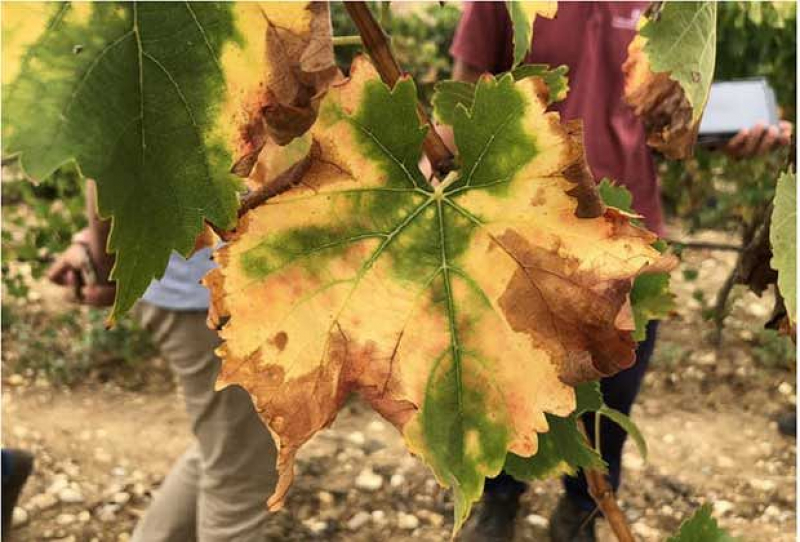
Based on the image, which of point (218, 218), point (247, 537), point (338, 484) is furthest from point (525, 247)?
point (338, 484)

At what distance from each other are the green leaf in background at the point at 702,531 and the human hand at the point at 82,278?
3.73ft

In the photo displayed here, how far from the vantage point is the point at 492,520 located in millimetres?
2496

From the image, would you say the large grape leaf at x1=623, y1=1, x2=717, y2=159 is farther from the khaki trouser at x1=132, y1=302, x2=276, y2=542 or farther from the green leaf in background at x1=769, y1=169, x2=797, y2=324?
the khaki trouser at x1=132, y1=302, x2=276, y2=542

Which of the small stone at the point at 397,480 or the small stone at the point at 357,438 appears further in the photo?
the small stone at the point at 357,438

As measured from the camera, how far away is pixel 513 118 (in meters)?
0.49

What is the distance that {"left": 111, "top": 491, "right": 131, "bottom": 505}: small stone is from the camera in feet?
9.27

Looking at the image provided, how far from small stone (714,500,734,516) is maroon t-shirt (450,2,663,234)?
1.28 metres

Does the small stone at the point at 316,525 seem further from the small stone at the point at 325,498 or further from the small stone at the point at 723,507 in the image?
the small stone at the point at 723,507

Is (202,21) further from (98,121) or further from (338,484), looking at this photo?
(338,484)

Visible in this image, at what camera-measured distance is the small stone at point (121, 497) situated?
9.27ft

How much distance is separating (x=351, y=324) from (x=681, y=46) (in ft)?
1.01

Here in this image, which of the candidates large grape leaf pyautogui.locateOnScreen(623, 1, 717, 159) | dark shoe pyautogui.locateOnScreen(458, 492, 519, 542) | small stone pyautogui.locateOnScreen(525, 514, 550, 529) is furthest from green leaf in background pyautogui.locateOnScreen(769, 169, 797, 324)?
small stone pyautogui.locateOnScreen(525, 514, 550, 529)

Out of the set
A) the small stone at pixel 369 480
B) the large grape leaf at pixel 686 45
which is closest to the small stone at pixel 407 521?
the small stone at pixel 369 480

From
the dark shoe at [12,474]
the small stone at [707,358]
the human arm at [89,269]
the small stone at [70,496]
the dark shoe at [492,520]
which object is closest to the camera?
the human arm at [89,269]
